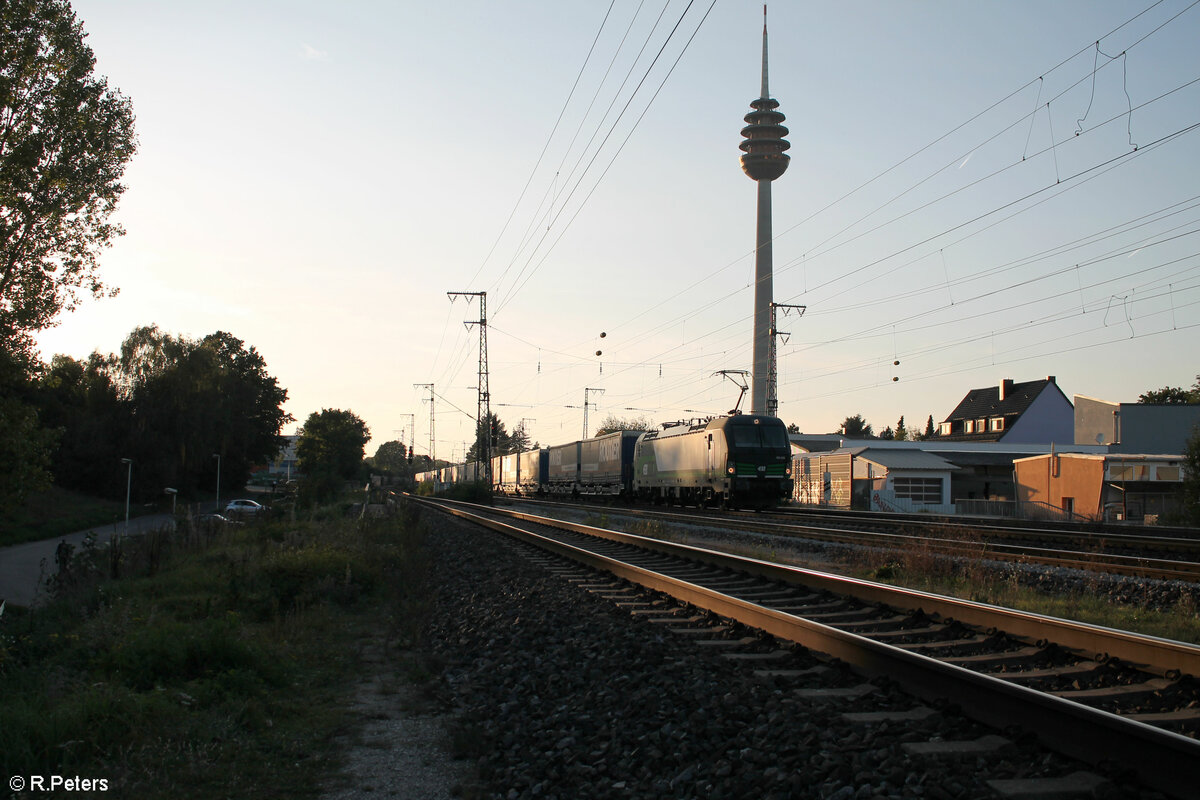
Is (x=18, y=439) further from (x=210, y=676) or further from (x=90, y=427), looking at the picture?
(x=90, y=427)

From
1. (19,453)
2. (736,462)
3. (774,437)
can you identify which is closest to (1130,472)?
(774,437)

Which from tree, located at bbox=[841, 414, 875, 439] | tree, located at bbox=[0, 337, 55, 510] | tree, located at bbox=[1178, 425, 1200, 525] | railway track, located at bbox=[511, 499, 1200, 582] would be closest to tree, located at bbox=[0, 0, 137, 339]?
tree, located at bbox=[0, 337, 55, 510]

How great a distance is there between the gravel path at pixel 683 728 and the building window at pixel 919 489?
1455 inches

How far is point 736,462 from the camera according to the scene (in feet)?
88.6

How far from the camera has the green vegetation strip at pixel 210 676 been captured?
510cm

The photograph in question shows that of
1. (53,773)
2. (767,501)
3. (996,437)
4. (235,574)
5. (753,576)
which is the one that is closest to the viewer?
(53,773)

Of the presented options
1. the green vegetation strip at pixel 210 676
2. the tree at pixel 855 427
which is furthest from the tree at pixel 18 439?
the tree at pixel 855 427

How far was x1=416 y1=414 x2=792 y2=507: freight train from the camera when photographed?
89.7 feet

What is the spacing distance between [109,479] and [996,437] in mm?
71751

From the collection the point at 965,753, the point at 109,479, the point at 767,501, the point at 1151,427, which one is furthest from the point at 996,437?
the point at 965,753

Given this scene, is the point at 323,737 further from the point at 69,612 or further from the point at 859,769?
the point at 69,612

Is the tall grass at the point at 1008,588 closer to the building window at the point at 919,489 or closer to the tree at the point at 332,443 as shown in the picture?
the building window at the point at 919,489

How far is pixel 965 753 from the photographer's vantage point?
4.24m

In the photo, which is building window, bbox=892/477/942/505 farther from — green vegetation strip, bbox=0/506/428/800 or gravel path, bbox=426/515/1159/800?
gravel path, bbox=426/515/1159/800
